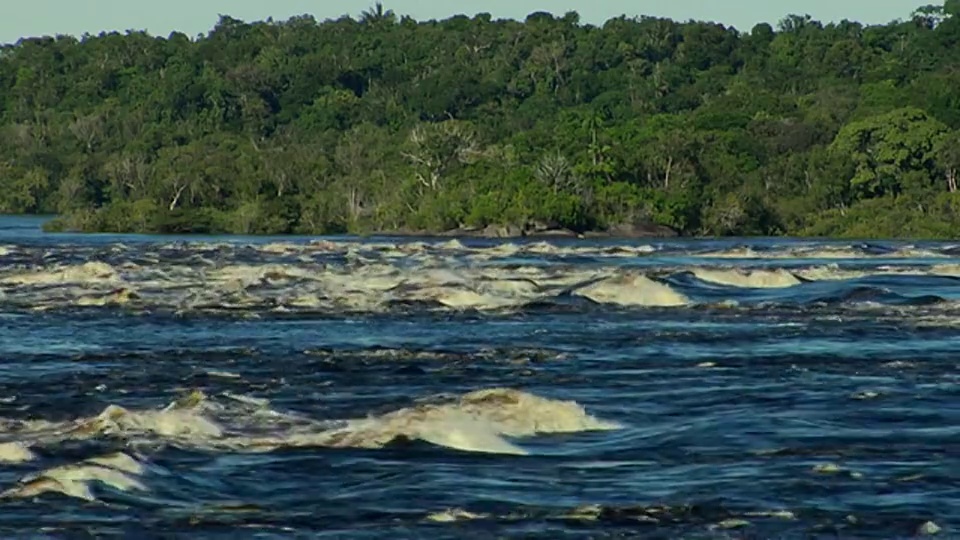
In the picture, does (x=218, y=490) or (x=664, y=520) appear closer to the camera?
Result: (x=664, y=520)

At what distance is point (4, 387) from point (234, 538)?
10893 millimetres

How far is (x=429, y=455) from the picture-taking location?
20.1 m

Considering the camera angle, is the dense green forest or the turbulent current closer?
the turbulent current

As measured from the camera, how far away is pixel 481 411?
22359mm

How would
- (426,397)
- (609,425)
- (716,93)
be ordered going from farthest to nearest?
(716,93) < (426,397) < (609,425)

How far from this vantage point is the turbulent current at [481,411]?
16766 mm

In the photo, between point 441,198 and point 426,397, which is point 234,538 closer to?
point 426,397

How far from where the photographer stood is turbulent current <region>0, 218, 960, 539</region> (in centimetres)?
1677

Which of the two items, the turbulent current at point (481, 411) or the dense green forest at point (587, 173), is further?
the dense green forest at point (587, 173)

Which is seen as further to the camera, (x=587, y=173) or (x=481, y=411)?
(x=587, y=173)

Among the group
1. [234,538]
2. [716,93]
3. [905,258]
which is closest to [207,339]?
[234,538]

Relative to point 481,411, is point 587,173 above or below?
below

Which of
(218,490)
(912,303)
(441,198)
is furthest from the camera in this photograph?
(441,198)

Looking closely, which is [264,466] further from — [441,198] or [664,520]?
[441,198]
